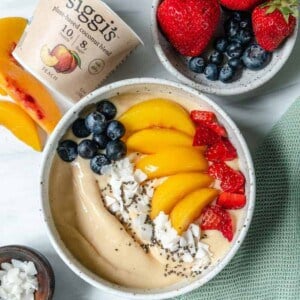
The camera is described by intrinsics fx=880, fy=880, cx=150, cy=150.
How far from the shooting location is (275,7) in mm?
1349

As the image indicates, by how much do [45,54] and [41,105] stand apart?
0.11 meters

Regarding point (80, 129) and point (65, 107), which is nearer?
point (80, 129)

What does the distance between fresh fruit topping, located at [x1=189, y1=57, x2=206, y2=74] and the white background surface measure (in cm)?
6

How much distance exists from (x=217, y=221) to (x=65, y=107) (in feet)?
1.11

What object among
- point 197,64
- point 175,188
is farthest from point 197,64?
point 175,188

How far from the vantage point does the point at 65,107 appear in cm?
150

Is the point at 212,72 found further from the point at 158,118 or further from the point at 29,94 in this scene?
the point at 29,94

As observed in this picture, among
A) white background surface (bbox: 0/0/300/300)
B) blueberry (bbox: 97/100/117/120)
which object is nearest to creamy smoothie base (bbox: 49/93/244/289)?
blueberry (bbox: 97/100/117/120)

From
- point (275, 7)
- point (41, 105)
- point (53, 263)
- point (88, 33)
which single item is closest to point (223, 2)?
point (275, 7)

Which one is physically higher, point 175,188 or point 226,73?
point 226,73

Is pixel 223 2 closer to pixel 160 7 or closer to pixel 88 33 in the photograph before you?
pixel 160 7

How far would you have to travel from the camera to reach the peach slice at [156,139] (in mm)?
1351

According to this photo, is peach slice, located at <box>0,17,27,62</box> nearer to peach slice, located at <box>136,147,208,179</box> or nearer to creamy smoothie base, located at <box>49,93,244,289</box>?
creamy smoothie base, located at <box>49,93,244,289</box>

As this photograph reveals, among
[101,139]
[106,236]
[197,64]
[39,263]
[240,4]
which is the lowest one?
[39,263]
